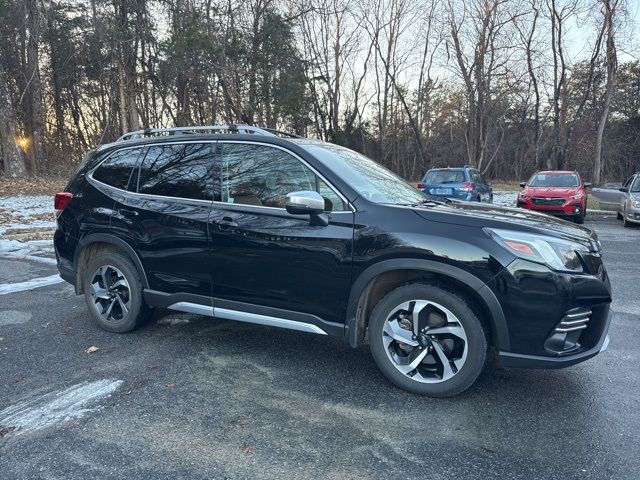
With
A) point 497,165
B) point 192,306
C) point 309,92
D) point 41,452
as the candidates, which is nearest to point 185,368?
point 192,306

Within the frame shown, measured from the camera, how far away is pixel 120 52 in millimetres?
19969

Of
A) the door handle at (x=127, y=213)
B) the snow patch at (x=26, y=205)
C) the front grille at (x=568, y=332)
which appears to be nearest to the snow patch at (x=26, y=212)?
the snow patch at (x=26, y=205)

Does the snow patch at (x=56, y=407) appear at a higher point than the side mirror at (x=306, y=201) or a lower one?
lower

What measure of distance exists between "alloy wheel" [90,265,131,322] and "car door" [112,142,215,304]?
0.40 m

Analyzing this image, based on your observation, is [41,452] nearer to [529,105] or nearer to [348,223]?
[348,223]

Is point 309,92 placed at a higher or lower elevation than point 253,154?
higher

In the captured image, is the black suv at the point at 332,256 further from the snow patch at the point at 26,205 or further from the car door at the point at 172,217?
the snow patch at the point at 26,205

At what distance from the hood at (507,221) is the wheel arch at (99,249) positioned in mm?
2522

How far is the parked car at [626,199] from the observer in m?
12.3

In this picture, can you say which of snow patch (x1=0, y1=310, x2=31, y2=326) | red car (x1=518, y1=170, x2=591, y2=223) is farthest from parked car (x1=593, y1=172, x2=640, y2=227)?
snow patch (x1=0, y1=310, x2=31, y2=326)

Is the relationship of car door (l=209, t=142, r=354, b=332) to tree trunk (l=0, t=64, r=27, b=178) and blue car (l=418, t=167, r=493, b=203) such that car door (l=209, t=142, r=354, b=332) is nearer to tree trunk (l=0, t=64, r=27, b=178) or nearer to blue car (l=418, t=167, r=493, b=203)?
blue car (l=418, t=167, r=493, b=203)

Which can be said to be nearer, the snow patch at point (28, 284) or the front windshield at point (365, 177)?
the front windshield at point (365, 177)

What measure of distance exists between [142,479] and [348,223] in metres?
1.96

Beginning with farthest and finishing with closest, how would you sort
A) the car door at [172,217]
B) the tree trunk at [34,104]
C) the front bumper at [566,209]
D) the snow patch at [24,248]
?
the tree trunk at [34,104], the front bumper at [566,209], the snow patch at [24,248], the car door at [172,217]
